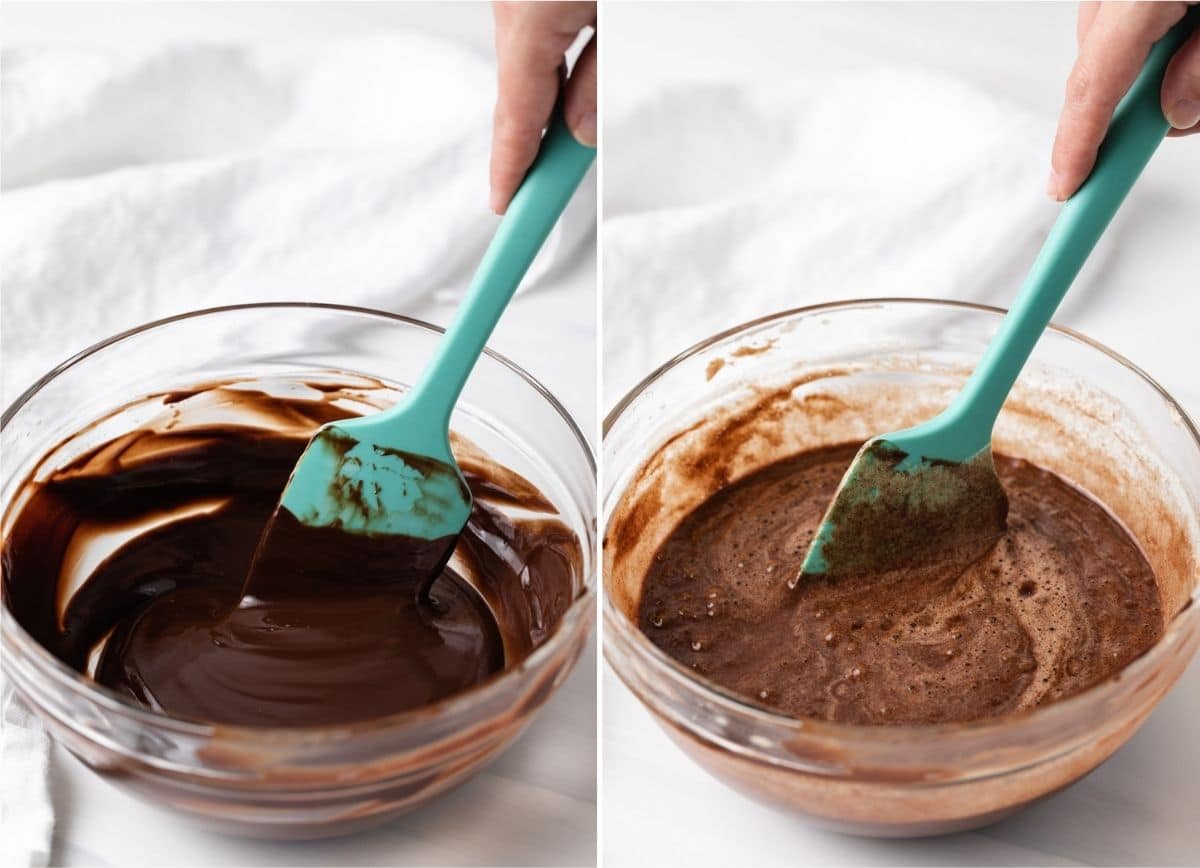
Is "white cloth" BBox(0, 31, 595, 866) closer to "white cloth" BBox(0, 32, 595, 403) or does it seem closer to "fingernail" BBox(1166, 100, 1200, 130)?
"white cloth" BBox(0, 32, 595, 403)

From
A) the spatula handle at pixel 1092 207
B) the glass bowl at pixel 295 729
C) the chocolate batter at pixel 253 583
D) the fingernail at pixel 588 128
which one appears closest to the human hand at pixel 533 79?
the fingernail at pixel 588 128

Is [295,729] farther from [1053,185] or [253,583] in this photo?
[1053,185]

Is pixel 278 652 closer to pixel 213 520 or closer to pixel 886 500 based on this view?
pixel 213 520

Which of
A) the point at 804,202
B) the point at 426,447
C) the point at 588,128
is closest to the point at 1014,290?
the point at 804,202

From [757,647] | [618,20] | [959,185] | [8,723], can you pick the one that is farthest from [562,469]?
[618,20]

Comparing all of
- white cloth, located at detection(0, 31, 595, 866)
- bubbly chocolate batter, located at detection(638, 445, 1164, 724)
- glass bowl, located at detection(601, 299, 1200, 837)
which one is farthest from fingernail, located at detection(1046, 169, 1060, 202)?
white cloth, located at detection(0, 31, 595, 866)

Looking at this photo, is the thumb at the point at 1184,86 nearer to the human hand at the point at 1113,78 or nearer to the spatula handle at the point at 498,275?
the human hand at the point at 1113,78

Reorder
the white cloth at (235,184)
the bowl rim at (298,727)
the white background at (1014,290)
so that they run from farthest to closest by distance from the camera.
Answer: the white cloth at (235,184) → the white background at (1014,290) → the bowl rim at (298,727)
